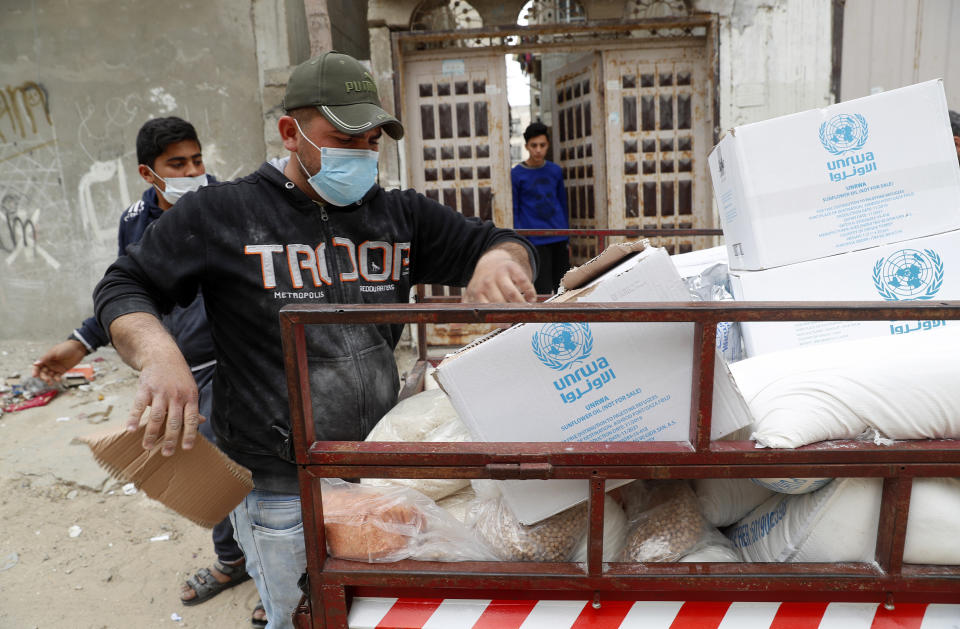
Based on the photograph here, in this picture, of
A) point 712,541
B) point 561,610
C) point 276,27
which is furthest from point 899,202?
point 276,27

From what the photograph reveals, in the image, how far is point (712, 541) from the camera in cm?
131

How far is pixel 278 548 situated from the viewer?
175cm

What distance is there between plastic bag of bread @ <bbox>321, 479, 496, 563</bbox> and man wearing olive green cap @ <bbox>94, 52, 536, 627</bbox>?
49cm

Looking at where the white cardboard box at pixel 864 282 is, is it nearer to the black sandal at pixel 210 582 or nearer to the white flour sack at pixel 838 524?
the white flour sack at pixel 838 524

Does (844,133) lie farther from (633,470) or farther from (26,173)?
(26,173)

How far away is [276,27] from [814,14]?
14.4ft

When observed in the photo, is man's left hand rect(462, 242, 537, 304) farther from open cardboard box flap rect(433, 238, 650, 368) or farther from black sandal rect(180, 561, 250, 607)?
black sandal rect(180, 561, 250, 607)

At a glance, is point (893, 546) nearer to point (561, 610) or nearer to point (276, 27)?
point (561, 610)

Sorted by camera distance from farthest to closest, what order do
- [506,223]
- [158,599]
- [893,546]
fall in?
1. [506,223]
2. [158,599]
3. [893,546]

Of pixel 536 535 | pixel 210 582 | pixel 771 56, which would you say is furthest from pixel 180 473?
pixel 771 56

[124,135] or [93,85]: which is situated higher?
[93,85]

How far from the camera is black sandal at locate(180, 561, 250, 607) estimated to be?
2.99 meters

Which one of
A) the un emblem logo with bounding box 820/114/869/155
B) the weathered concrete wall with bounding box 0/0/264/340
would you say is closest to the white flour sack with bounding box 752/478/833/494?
the un emblem logo with bounding box 820/114/869/155

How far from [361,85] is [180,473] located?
113 cm
